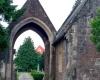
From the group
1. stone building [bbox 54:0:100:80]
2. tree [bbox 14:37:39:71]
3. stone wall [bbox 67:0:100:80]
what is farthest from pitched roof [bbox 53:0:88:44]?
tree [bbox 14:37:39:71]

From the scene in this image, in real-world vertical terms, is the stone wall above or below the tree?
below

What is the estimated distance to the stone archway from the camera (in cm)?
3375

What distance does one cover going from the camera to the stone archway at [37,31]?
33.8 metres

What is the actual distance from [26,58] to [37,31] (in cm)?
5381

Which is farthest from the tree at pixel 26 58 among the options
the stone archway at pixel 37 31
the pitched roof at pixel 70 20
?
the pitched roof at pixel 70 20

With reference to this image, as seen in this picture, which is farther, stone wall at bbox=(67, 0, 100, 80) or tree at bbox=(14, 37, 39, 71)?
tree at bbox=(14, 37, 39, 71)

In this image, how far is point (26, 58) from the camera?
90.8 m

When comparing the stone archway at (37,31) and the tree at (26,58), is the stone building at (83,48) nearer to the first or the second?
the stone archway at (37,31)

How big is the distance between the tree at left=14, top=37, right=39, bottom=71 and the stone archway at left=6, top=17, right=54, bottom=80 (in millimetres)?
52316

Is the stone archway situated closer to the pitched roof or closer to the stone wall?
the pitched roof

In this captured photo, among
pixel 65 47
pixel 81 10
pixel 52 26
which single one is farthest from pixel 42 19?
pixel 81 10

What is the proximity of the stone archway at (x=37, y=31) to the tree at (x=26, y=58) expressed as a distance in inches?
2060

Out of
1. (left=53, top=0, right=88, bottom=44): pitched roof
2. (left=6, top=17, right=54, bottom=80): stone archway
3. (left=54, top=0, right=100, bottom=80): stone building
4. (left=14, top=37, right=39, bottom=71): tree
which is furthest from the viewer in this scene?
(left=14, top=37, right=39, bottom=71): tree

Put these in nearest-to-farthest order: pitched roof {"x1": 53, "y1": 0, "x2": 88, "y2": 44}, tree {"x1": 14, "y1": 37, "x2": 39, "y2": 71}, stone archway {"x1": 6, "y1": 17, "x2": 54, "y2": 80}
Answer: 1. pitched roof {"x1": 53, "y1": 0, "x2": 88, "y2": 44}
2. stone archway {"x1": 6, "y1": 17, "x2": 54, "y2": 80}
3. tree {"x1": 14, "y1": 37, "x2": 39, "y2": 71}
